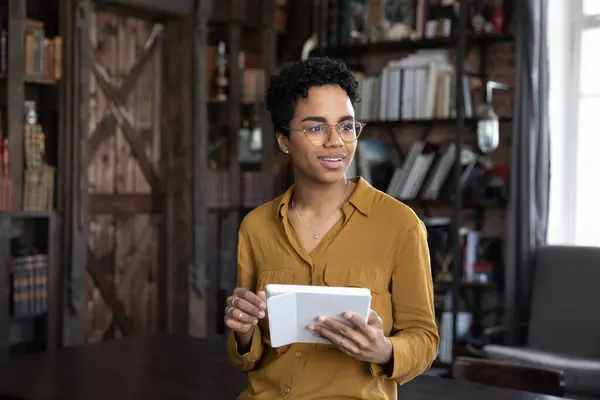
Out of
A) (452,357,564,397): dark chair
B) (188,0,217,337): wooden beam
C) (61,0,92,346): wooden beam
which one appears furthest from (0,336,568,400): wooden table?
(188,0,217,337): wooden beam

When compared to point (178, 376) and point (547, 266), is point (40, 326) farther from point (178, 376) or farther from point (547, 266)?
point (547, 266)

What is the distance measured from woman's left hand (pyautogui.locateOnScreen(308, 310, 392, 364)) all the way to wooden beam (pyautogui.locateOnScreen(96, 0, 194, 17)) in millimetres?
3665

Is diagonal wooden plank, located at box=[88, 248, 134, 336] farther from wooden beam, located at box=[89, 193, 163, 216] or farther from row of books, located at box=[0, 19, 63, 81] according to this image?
row of books, located at box=[0, 19, 63, 81]

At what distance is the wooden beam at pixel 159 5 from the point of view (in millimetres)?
4730

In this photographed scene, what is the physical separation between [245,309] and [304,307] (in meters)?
0.14

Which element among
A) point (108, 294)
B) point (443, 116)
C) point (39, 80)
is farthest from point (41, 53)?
point (443, 116)

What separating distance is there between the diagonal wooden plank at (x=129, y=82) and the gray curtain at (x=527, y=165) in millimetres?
2223

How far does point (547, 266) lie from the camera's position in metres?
4.49

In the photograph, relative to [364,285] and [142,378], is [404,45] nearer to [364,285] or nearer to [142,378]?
[142,378]

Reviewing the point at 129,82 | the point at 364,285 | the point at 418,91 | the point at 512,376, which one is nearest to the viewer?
the point at 364,285

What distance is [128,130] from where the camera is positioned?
5.05 m

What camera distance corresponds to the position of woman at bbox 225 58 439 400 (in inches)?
60.0

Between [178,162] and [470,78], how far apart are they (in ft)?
6.12

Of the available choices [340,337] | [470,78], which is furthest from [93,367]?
[470,78]
